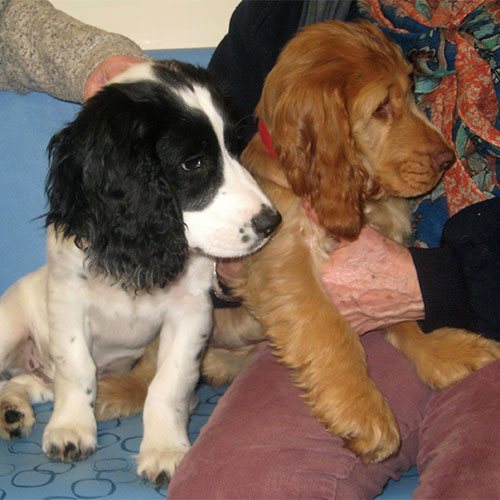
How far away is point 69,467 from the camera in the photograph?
2.03 metres

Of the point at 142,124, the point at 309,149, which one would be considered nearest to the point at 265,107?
the point at 309,149

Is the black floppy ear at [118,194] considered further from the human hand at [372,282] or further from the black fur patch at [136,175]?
the human hand at [372,282]

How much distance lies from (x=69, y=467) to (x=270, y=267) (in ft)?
2.95

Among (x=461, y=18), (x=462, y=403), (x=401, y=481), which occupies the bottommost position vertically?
(x=401, y=481)

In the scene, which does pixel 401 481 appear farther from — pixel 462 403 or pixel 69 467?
pixel 69 467

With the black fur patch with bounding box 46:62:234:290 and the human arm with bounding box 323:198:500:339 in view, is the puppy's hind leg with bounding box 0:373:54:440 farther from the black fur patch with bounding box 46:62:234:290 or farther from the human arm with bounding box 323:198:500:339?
the human arm with bounding box 323:198:500:339

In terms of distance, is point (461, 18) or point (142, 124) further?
point (461, 18)

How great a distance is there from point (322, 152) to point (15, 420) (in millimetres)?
1409

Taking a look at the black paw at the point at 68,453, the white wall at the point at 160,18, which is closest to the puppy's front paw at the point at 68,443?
the black paw at the point at 68,453

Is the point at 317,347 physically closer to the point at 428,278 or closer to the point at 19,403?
the point at 428,278

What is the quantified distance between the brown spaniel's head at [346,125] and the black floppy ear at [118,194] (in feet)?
1.34

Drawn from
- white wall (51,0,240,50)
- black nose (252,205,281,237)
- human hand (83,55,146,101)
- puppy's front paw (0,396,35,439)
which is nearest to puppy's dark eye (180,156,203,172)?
black nose (252,205,281,237)

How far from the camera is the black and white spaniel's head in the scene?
1956mm

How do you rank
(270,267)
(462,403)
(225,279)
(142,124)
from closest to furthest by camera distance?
(462,403) < (142,124) < (270,267) < (225,279)
